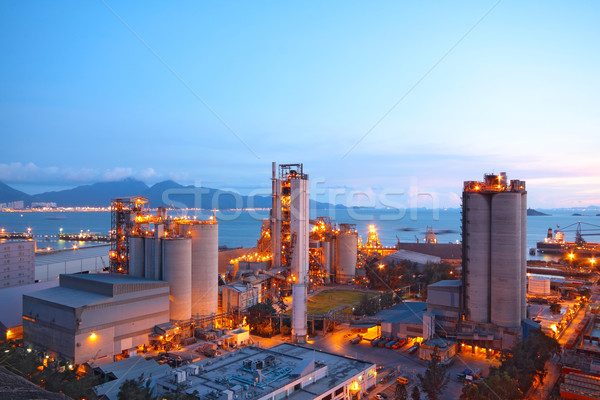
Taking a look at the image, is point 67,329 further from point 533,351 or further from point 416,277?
point 416,277

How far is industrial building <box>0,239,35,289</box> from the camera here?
37.3 m

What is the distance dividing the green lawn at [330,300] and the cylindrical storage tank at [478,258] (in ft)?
35.3

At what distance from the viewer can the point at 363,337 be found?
26172 mm

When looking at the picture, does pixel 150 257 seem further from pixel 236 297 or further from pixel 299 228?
pixel 299 228

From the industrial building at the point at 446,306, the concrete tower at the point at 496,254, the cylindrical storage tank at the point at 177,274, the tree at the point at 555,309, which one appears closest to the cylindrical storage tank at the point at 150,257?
the cylindrical storage tank at the point at 177,274

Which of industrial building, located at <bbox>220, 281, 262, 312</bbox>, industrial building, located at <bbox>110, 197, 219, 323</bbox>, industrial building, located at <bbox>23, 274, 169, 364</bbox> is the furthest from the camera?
industrial building, located at <bbox>220, 281, 262, 312</bbox>

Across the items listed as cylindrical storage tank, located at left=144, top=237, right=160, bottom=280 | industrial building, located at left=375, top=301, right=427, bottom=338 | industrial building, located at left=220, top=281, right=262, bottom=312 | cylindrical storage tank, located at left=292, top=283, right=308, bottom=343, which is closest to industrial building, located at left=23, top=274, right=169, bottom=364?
cylindrical storage tank, located at left=144, top=237, right=160, bottom=280

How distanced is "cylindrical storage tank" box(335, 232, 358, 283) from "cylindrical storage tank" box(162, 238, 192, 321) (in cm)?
2086

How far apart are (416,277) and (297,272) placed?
13467 millimetres

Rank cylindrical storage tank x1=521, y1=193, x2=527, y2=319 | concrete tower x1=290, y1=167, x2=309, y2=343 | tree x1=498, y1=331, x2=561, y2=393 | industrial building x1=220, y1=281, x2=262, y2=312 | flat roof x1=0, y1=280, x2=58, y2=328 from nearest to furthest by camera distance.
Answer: tree x1=498, y1=331, x2=561, y2=393 → cylindrical storage tank x1=521, y1=193, x2=527, y2=319 → flat roof x1=0, y1=280, x2=58, y2=328 → industrial building x1=220, y1=281, x2=262, y2=312 → concrete tower x1=290, y1=167, x2=309, y2=343

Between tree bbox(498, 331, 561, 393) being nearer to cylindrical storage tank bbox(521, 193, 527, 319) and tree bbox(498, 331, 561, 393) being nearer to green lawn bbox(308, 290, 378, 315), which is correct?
cylindrical storage tank bbox(521, 193, 527, 319)

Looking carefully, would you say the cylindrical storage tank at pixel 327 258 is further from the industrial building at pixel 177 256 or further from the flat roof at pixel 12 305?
the flat roof at pixel 12 305

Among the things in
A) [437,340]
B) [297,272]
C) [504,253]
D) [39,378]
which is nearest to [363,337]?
[437,340]

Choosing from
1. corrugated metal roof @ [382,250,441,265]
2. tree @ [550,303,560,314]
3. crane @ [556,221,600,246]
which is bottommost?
crane @ [556,221,600,246]
